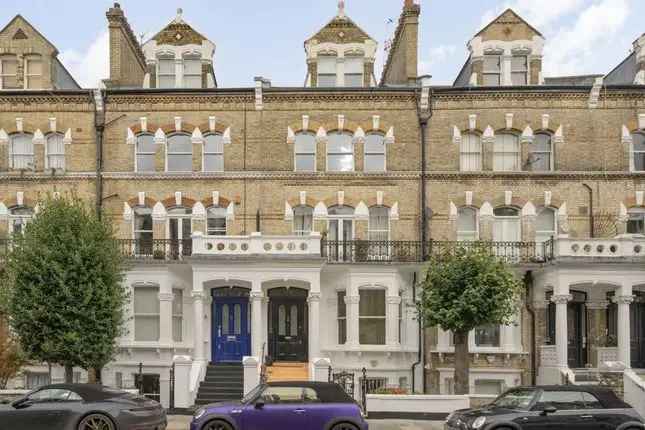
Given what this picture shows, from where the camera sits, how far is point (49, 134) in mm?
30125

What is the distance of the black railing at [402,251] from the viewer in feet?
93.8

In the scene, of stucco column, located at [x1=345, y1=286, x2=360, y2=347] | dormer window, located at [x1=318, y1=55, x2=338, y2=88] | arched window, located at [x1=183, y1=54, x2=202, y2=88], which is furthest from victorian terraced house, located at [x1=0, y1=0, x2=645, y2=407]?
arched window, located at [x1=183, y1=54, x2=202, y2=88]

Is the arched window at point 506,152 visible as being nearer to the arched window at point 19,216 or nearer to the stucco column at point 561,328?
the stucco column at point 561,328

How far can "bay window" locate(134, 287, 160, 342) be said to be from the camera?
2869cm

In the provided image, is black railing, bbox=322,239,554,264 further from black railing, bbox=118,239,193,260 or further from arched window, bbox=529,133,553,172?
black railing, bbox=118,239,193,260

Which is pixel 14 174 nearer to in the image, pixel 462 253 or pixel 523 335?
pixel 462 253

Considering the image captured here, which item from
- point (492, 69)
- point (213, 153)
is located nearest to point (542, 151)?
point (492, 69)

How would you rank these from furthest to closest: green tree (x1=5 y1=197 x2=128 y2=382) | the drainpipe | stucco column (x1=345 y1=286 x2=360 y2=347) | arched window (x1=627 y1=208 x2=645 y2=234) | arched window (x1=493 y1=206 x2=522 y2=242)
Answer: arched window (x1=493 y1=206 x2=522 y2=242)
arched window (x1=627 y1=208 x2=645 y2=234)
the drainpipe
stucco column (x1=345 y1=286 x2=360 y2=347)
green tree (x1=5 y1=197 x2=128 y2=382)

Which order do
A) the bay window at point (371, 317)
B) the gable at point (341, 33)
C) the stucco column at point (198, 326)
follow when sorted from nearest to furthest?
the stucco column at point (198, 326)
the bay window at point (371, 317)
the gable at point (341, 33)

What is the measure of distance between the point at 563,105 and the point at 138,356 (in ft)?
58.5

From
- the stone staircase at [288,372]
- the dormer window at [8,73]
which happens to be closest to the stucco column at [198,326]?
the stone staircase at [288,372]

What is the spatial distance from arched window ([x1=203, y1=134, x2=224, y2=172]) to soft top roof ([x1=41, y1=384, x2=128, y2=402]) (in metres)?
13.1

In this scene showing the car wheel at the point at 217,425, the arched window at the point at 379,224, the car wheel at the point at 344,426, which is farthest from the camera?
the arched window at the point at 379,224

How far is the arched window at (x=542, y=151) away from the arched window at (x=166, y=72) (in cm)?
1395
